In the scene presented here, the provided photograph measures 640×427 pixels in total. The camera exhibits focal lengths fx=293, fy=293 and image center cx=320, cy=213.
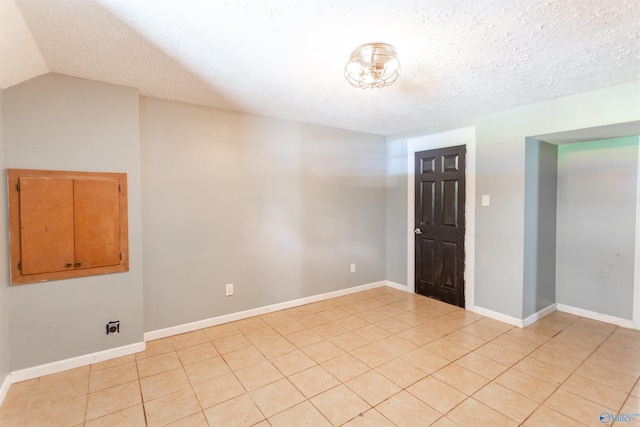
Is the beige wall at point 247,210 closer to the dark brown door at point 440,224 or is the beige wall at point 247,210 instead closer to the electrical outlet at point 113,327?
the electrical outlet at point 113,327

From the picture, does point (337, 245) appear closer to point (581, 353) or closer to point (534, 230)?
point (534, 230)

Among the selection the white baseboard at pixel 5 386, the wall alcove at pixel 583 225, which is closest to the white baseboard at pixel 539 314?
the wall alcove at pixel 583 225

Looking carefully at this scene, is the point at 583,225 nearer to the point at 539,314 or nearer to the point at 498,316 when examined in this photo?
the point at 539,314

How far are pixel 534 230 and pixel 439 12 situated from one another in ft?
8.52

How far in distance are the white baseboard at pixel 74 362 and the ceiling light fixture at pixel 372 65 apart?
2.80 metres

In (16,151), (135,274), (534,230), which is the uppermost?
(16,151)

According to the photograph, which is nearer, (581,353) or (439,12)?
(439,12)

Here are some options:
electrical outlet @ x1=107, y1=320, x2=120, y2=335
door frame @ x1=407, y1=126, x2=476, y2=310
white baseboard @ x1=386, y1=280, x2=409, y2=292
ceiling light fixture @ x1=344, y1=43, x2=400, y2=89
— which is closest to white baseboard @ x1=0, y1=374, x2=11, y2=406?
electrical outlet @ x1=107, y1=320, x2=120, y2=335

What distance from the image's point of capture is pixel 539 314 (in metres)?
3.21

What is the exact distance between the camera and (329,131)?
3.81 m

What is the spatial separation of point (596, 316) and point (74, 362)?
195 inches

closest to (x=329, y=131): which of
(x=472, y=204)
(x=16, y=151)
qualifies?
(x=472, y=204)

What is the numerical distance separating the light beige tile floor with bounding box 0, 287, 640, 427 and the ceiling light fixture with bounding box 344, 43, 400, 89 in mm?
2150

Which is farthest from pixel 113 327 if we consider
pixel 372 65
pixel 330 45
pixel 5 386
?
pixel 372 65
